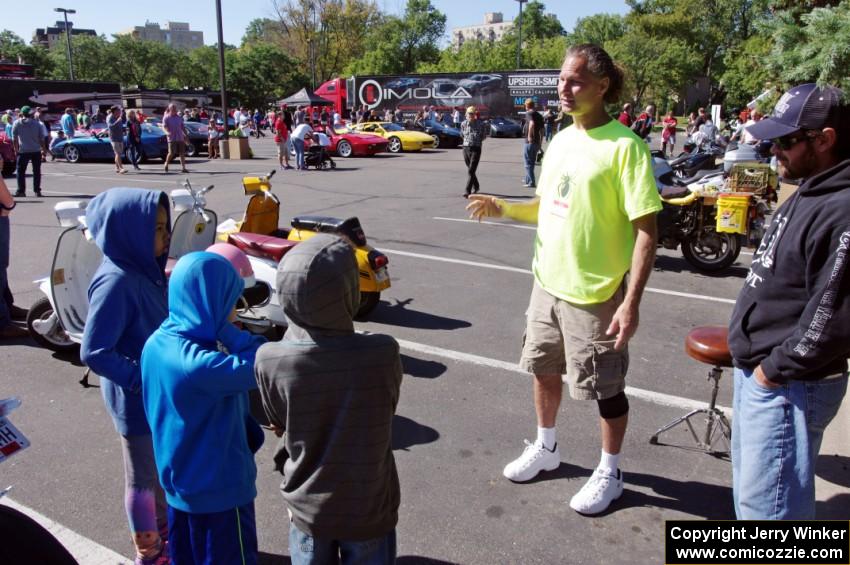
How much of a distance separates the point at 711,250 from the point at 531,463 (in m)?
5.55

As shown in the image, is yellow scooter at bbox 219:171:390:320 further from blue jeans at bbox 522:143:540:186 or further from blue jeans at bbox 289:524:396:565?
blue jeans at bbox 522:143:540:186

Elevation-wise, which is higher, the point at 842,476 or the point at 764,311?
the point at 764,311

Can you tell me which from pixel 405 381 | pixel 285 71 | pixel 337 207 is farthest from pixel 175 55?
pixel 405 381

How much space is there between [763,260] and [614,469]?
1450 millimetres

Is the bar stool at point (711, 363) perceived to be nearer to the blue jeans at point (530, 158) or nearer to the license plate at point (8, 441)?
the license plate at point (8, 441)

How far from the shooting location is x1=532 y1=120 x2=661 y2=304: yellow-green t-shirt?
2.92 meters

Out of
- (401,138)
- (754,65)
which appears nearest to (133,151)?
(401,138)

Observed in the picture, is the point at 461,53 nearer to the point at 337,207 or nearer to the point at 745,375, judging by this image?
the point at 337,207

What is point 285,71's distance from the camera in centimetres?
6444

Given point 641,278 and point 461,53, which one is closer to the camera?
point 641,278

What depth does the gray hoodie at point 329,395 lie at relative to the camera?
1817mm

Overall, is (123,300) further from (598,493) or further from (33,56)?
(33,56)

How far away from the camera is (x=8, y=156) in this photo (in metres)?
17.5

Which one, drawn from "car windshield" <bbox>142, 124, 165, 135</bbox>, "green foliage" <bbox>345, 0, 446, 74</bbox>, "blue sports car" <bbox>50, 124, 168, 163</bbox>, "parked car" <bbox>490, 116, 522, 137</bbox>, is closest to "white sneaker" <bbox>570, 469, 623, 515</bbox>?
"blue sports car" <bbox>50, 124, 168, 163</bbox>
